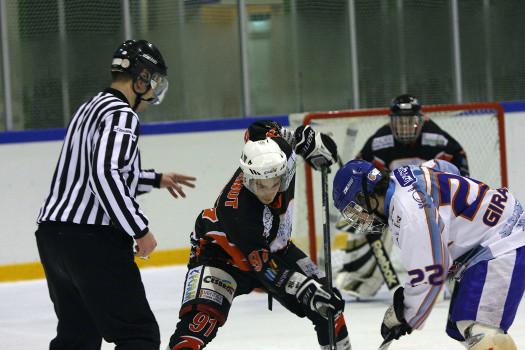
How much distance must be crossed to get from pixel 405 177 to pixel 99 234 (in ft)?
2.92

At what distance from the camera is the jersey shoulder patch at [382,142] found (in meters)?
5.91

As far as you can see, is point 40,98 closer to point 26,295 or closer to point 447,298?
point 26,295

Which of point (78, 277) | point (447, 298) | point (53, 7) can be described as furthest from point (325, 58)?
point (78, 277)

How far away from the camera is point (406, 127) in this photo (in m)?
5.81

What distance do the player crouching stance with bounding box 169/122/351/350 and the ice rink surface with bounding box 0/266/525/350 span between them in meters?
1.09

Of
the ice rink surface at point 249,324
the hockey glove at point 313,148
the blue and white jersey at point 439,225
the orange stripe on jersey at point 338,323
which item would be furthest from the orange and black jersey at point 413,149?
the blue and white jersey at point 439,225

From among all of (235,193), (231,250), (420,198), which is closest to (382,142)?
(231,250)

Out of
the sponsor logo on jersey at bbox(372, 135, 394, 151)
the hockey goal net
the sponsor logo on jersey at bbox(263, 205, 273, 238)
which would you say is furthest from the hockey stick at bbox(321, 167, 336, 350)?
the hockey goal net

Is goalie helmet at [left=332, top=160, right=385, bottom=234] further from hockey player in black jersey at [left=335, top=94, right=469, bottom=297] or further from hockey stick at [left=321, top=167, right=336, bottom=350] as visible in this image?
hockey player in black jersey at [left=335, top=94, right=469, bottom=297]

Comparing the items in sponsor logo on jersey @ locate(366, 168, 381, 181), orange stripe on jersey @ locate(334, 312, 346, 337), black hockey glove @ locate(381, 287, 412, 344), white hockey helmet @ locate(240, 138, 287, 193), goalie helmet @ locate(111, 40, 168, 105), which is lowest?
orange stripe on jersey @ locate(334, 312, 346, 337)

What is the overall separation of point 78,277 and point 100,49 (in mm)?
4696

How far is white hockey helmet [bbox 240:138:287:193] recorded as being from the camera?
325 centimetres

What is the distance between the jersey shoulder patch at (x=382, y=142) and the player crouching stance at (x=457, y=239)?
8.98 feet

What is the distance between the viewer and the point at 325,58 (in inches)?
323
